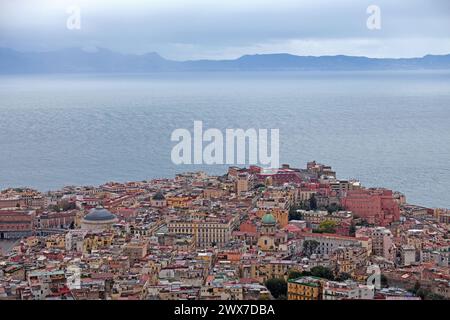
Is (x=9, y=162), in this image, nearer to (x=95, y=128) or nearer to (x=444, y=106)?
(x=95, y=128)

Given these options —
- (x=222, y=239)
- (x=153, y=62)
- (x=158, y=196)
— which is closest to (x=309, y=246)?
(x=222, y=239)

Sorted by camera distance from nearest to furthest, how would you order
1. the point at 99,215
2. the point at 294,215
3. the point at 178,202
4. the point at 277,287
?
1. the point at 277,287
2. the point at 99,215
3. the point at 294,215
4. the point at 178,202

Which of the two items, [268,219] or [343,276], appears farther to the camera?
[268,219]

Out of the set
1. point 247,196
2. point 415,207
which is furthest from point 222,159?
point 415,207

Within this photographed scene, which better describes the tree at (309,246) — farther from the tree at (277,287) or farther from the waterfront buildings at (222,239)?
the tree at (277,287)

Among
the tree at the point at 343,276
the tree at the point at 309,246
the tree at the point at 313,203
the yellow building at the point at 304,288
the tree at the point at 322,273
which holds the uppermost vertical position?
the yellow building at the point at 304,288

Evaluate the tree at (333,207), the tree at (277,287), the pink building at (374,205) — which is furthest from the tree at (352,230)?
the tree at (277,287)

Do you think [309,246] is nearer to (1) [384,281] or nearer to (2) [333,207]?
(1) [384,281]
